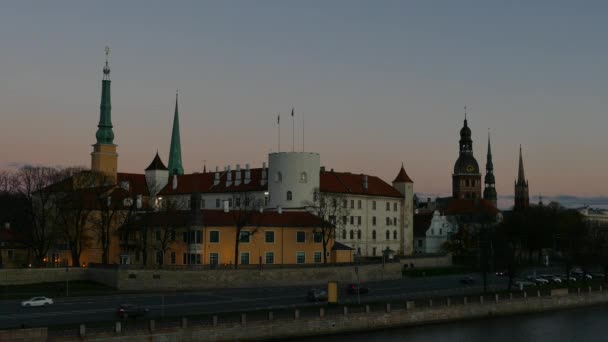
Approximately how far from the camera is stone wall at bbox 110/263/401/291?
250 feet

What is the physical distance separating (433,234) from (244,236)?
6024 centimetres

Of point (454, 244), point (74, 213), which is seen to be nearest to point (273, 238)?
point (74, 213)

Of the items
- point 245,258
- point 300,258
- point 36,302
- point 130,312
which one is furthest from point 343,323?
point 300,258

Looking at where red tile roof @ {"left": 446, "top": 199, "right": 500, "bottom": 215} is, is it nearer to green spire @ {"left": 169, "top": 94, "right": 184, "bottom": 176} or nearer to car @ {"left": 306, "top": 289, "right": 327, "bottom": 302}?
green spire @ {"left": 169, "top": 94, "right": 184, "bottom": 176}

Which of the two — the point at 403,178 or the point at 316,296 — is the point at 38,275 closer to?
the point at 316,296

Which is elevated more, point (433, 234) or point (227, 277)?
point (433, 234)

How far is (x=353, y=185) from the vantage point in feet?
403

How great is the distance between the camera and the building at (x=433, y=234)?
14338 centimetres

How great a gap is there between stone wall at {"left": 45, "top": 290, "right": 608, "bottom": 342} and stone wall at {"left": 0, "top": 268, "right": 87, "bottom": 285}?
33101 mm

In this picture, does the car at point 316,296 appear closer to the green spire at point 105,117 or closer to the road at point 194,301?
the road at point 194,301

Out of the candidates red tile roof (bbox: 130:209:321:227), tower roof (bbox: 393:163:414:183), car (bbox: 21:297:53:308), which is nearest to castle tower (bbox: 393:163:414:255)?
tower roof (bbox: 393:163:414:183)

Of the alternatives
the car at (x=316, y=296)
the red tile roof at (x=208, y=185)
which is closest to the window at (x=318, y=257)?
the red tile roof at (x=208, y=185)

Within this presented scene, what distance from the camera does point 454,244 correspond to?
12988 cm

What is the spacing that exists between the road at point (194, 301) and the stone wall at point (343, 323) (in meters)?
Answer: 5.90
